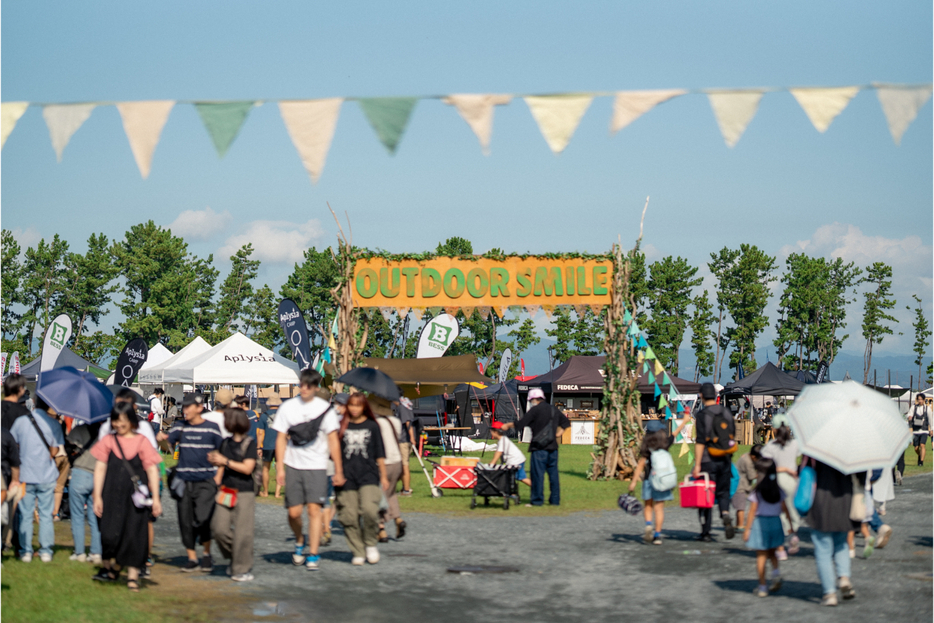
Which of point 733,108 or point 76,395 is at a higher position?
point 733,108

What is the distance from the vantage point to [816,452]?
7.15 m

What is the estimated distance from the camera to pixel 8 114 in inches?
311

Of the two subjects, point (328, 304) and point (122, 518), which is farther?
point (328, 304)

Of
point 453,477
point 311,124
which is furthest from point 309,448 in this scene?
point 453,477

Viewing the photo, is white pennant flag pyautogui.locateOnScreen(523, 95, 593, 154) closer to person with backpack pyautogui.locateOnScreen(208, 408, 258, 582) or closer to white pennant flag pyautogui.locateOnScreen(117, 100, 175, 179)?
white pennant flag pyautogui.locateOnScreen(117, 100, 175, 179)

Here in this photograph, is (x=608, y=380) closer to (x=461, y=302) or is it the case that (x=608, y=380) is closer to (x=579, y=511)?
(x=461, y=302)

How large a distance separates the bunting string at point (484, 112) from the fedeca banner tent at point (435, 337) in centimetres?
2355

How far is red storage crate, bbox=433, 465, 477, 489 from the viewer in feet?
50.6

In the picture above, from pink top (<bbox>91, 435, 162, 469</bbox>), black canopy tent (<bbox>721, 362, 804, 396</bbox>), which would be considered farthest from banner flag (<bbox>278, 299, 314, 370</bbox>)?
black canopy tent (<bbox>721, 362, 804, 396</bbox>)

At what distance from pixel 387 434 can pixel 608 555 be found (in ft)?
9.03

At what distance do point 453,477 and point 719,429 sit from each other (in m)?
5.56

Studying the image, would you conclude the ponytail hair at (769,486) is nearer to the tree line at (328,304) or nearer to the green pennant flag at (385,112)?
the green pennant flag at (385,112)

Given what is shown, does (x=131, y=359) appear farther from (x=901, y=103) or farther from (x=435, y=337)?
(x=901, y=103)

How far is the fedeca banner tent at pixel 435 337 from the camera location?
102 feet
